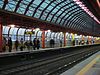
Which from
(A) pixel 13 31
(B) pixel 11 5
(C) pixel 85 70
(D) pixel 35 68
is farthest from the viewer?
(A) pixel 13 31

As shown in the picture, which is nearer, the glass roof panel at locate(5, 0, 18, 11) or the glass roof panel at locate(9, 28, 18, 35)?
the glass roof panel at locate(5, 0, 18, 11)

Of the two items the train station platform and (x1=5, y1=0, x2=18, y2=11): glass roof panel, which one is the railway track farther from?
(x1=5, y1=0, x2=18, y2=11): glass roof panel

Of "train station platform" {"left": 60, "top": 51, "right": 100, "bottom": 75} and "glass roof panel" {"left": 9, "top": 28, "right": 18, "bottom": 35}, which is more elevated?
"glass roof panel" {"left": 9, "top": 28, "right": 18, "bottom": 35}

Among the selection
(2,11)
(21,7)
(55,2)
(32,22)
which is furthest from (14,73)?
(55,2)

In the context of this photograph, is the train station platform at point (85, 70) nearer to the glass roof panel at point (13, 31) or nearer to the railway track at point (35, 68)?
the railway track at point (35, 68)

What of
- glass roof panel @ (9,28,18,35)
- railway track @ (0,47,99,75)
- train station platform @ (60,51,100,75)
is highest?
glass roof panel @ (9,28,18,35)

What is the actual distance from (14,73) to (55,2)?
27.2 m

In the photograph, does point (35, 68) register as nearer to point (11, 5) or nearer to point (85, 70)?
Answer: point (85, 70)

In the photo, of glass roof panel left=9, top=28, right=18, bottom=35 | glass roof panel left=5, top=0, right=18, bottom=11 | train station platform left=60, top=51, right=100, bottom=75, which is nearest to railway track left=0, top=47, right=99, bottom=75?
train station platform left=60, top=51, right=100, bottom=75

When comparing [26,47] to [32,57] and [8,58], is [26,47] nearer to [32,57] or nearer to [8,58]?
[32,57]

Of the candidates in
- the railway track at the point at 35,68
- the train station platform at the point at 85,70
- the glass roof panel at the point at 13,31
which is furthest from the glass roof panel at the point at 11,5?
the train station platform at the point at 85,70

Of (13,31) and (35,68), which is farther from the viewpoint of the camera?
(13,31)

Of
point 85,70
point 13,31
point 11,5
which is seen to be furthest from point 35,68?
point 13,31

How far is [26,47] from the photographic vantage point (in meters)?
41.1
